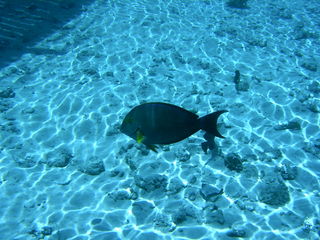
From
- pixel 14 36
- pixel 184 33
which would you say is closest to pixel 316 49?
pixel 184 33

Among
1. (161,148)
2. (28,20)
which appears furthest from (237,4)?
(161,148)

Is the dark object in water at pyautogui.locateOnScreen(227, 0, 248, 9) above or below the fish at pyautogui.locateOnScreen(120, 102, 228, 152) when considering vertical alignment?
below

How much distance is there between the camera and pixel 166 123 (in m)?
2.28

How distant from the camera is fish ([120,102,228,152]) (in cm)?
226

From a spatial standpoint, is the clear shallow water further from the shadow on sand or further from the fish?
the fish

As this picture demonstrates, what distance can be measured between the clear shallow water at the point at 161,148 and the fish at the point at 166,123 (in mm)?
2404

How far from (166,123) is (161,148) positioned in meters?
3.28

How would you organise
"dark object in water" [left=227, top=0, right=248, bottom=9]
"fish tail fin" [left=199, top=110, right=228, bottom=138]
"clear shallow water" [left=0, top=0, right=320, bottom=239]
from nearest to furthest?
"fish tail fin" [left=199, top=110, right=228, bottom=138] → "clear shallow water" [left=0, top=0, right=320, bottom=239] → "dark object in water" [left=227, top=0, right=248, bottom=9]

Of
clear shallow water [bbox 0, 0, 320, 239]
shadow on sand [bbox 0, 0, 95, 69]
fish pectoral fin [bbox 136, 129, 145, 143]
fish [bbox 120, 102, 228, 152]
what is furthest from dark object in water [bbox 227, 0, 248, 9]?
fish pectoral fin [bbox 136, 129, 145, 143]

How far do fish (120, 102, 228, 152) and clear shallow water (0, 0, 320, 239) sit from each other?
240cm

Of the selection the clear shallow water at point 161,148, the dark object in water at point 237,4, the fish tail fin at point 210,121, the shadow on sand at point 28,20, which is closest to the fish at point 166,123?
the fish tail fin at point 210,121

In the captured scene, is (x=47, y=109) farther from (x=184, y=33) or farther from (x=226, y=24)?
(x=226, y=24)

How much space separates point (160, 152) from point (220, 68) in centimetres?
383

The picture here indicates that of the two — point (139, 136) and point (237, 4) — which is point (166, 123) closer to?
point (139, 136)
